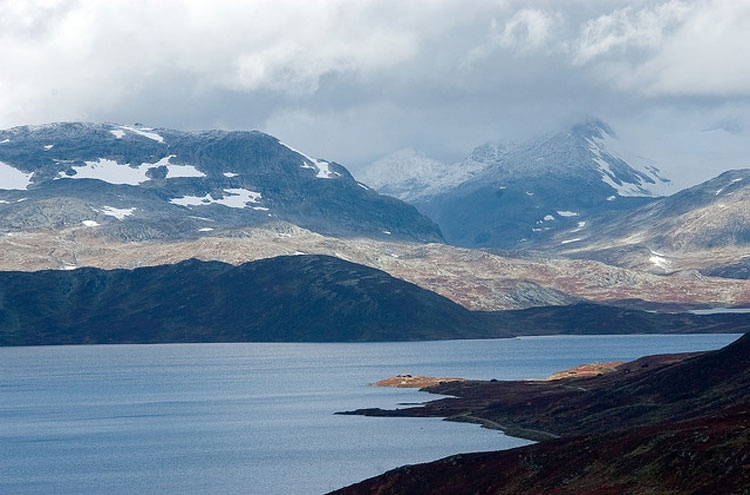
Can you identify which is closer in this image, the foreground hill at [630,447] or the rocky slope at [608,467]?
the rocky slope at [608,467]

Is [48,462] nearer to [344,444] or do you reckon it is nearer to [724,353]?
[344,444]

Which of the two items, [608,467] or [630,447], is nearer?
[608,467]

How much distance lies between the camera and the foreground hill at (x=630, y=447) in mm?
77375

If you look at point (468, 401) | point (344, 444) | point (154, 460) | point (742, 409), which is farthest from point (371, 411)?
point (742, 409)

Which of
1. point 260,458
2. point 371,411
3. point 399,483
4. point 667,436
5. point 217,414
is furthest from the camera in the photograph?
point 217,414

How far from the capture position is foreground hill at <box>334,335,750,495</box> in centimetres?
7738

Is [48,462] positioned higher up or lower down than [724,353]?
lower down

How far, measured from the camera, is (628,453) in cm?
8762

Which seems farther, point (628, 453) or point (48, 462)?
point (48, 462)

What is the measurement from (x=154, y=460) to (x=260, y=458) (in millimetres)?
13341

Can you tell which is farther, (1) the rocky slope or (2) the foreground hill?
(2) the foreground hill

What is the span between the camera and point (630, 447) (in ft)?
291

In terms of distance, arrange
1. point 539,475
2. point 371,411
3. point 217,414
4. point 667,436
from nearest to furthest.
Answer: point 667,436
point 539,475
point 371,411
point 217,414

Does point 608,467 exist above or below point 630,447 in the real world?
below
